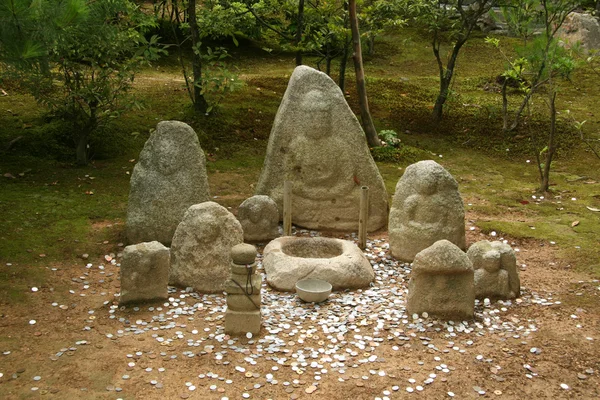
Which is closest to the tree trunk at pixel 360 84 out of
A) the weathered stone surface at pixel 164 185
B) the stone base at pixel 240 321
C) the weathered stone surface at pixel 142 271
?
the weathered stone surface at pixel 164 185

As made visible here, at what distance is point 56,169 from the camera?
1015cm

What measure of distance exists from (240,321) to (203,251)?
1243 mm

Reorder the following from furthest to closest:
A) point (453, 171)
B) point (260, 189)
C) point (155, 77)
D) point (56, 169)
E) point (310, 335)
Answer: point (155, 77) → point (453, 171) → point (56, 169) → point (260, 189) → point (310, 335)

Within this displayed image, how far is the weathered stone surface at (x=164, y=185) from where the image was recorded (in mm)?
8180

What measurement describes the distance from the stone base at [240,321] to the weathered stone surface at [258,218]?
244 cm

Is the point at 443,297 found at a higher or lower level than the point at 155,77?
lower

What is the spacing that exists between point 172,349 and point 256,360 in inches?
31.5

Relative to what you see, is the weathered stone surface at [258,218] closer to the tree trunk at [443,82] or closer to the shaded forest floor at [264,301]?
the shaded forest floor at [264,301]

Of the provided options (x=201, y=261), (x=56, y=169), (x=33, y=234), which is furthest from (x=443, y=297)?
(x=56, y=169)

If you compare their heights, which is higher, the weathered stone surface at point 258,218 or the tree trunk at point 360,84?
the tree trunk at point 360,84

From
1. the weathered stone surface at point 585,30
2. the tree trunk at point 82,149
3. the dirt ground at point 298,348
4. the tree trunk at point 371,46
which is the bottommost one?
the dirt ground at point 298,348

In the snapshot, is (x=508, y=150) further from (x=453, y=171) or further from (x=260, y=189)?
(x=260, y=189)

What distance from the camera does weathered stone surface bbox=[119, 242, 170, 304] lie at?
6672 millimetres

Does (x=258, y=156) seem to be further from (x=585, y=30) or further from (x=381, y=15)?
(x=585, y=30)
